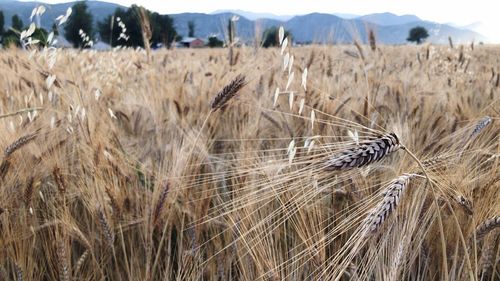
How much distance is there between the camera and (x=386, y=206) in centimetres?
80

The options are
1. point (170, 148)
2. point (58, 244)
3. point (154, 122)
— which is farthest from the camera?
point (154, 122)

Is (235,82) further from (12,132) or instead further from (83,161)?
(12,132)

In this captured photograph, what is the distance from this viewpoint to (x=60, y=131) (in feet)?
6.54

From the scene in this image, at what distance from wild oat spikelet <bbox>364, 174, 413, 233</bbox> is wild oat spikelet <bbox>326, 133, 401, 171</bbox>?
0.07 meters

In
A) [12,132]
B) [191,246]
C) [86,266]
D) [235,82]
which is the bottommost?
[86,266]

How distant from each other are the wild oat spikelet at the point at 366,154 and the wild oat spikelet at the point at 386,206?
2.9 inches

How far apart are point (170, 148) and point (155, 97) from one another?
0.77 metres

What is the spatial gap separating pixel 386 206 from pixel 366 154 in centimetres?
9

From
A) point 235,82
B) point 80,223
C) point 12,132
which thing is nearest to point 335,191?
point 235,82

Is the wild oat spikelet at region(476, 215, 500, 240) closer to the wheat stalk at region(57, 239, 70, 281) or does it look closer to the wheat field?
the wheat field

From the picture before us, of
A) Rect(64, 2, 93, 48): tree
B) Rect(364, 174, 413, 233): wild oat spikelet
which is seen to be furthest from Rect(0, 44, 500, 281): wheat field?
Rect(64, 2, 93, 48): tree

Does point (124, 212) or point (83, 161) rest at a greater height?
point (83, 161)

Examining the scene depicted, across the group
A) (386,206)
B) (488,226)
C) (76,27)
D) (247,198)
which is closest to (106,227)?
(247,198)

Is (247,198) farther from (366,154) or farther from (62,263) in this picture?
(366,154)
